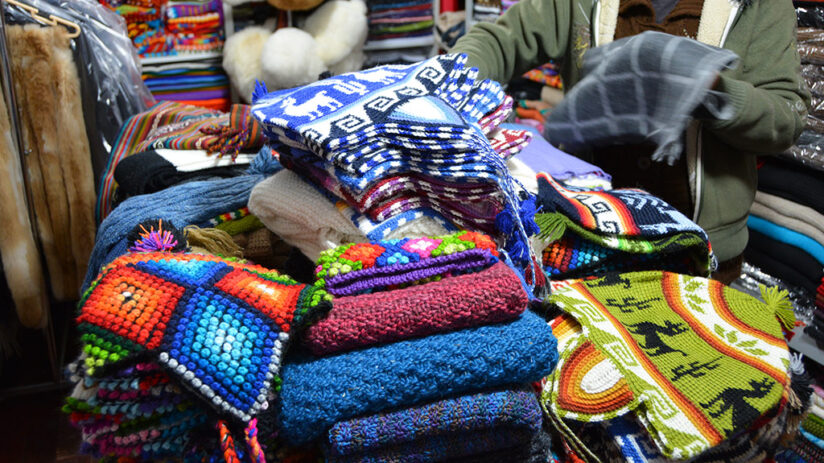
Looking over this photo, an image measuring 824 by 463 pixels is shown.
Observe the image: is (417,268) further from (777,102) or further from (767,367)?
(777,102)

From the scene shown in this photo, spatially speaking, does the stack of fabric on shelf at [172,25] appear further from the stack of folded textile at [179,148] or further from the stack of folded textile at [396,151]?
the stack of folded textile at [396,151]

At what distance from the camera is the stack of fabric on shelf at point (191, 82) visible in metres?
2.58

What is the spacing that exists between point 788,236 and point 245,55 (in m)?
2.09

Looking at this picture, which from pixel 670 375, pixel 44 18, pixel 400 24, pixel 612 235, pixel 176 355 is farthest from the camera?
pixel 400 24

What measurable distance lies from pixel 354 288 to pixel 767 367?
429mm

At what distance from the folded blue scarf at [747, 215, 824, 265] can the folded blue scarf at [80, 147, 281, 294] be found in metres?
1.08

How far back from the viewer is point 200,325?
482 mm

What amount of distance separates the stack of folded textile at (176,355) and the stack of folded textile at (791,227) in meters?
1.12

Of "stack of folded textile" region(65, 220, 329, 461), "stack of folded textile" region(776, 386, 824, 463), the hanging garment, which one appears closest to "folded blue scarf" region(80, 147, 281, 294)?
"stack of folded textile" region(65, 220, 329, 461)

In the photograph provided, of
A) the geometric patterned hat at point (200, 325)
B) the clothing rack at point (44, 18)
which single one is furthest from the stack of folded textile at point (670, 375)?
the clothing rack at point (44, 18)

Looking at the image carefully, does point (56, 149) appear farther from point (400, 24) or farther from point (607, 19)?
point (400, 24)

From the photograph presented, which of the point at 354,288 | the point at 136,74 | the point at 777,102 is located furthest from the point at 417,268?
the point at 136,74

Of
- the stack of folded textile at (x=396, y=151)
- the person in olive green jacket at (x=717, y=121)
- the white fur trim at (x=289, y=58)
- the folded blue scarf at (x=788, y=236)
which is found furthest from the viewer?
the white fur trim at (x=289, y=58)

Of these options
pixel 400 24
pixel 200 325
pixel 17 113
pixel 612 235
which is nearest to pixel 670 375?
pixel 612 235
